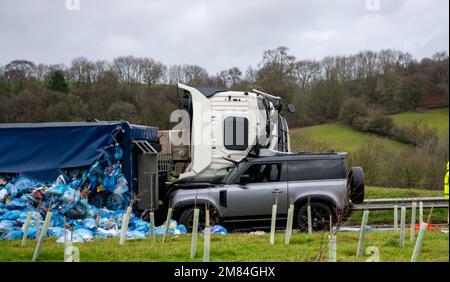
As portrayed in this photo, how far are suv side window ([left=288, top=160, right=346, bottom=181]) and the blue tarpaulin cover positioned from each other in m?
3.41

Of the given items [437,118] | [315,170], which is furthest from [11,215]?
[437,118]

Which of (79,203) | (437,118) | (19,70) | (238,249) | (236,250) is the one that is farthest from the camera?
(19,70)

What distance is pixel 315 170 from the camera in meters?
10.3

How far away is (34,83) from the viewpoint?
437 inches

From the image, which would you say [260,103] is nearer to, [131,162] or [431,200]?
[131,162]

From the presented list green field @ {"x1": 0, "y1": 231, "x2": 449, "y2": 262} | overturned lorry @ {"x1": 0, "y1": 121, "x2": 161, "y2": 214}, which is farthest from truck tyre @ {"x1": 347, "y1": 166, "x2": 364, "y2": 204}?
overturned lorry @ {"x1": 0, "y1": 121, "x2": 161, "y2": 214}

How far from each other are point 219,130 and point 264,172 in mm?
1569

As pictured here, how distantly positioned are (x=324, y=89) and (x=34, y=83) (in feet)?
34.7

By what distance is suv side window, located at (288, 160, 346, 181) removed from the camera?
10281 millimetres

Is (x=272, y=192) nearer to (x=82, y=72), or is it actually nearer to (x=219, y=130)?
(x=219, y=130)

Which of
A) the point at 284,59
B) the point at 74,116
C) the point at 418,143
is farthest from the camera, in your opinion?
the point at 418,143

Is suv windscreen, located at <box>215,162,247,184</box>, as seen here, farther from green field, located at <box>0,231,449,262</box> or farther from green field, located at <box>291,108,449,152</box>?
green field, located at <box>291,108,449,152</box>

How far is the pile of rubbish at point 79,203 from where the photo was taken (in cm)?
862
